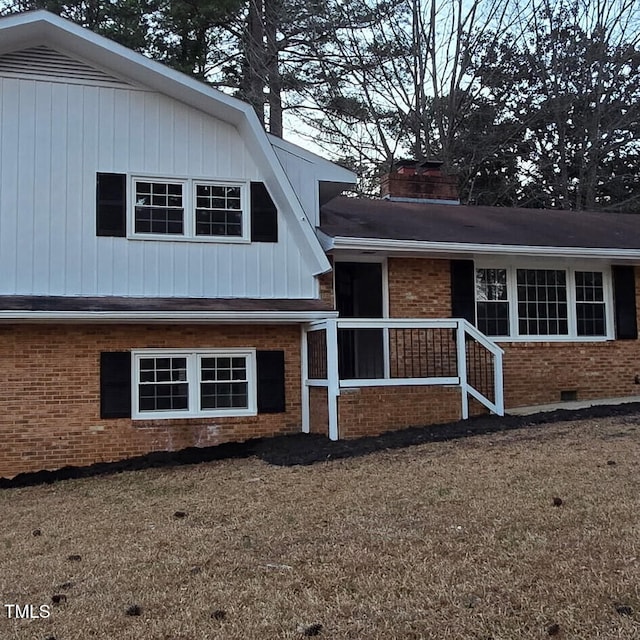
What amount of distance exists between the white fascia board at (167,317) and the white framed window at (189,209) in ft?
4.32

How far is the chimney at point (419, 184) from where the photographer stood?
1587 centimetres

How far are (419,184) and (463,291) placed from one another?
12.5 feet

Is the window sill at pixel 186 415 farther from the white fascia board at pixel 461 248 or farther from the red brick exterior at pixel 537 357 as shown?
the red brick exterior at pixel 537 357

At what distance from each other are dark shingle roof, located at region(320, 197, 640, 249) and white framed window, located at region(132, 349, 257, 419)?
2.58 meters

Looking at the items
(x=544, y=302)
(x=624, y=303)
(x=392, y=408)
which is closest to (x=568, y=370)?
(x=544, y=302)

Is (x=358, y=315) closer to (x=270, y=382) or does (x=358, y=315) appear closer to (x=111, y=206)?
(x=270, y=382)

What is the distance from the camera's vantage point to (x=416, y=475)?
322 inches

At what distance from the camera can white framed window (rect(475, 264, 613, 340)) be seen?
13.4m

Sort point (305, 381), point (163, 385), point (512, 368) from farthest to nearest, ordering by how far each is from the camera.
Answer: point (512, 368)
point (305, 381)
point (163, 385)

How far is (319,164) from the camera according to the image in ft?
41.0

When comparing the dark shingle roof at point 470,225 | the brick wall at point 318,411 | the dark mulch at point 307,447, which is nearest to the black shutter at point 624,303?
the dark shingle roof at point 470,225

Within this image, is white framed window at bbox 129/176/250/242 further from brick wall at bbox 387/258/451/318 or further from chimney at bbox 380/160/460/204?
chimney at bbox 380/160/460/204

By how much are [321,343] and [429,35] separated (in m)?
16.8

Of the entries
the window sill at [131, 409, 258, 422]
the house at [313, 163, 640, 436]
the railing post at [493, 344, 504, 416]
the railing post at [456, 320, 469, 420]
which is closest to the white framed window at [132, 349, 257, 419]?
the window sill at [131, 409, 258, 422]
